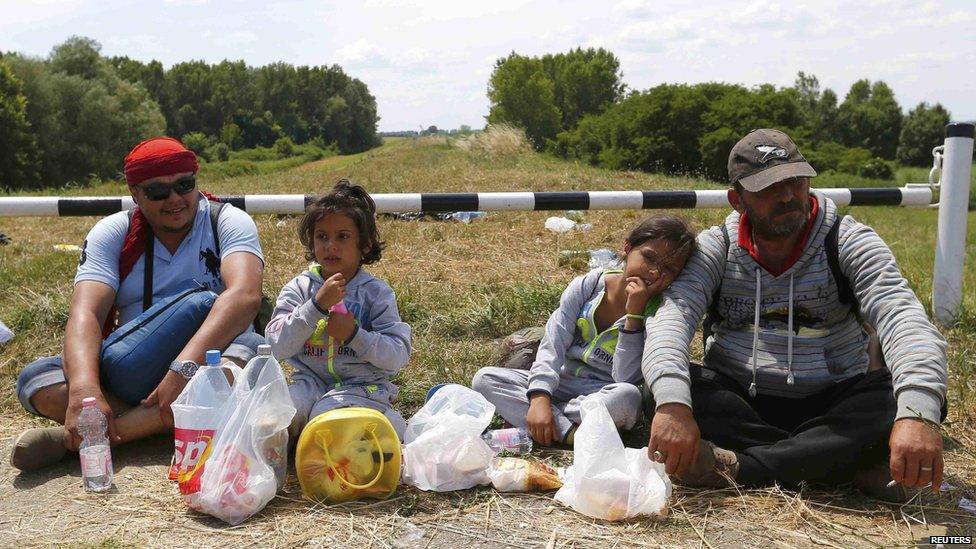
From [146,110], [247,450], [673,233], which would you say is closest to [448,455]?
[247,450]

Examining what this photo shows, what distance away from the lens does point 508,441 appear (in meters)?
3.51

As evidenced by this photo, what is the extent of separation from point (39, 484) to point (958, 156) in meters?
4.80

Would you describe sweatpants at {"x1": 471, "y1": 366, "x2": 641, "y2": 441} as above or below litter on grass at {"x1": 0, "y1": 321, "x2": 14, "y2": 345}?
below

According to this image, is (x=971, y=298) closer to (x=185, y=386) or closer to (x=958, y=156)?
(x=958, y=156)

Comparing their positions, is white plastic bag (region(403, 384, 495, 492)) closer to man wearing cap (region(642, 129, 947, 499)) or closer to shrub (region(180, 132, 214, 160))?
man wearing cap (region(642, 129, 947, 499))

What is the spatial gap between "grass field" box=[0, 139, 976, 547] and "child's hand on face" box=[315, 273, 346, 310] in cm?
70

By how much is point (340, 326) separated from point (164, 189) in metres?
1.12

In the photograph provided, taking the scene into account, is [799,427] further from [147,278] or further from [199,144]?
[199,144]

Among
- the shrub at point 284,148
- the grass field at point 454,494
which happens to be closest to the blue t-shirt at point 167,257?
the grass field at point 454,494

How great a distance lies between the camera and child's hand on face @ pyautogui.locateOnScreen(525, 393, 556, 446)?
346 centimetres

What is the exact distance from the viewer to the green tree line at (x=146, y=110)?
140ft

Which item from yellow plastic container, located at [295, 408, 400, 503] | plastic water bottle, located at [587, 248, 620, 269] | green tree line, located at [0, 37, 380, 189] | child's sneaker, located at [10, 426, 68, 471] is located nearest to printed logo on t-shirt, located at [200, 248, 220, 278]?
child's sneaker, located at [10, 426, 68, 471]

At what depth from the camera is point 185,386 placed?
131 inches

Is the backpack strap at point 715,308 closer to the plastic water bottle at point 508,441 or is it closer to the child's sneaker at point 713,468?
the child's sneaker at point 713,468
